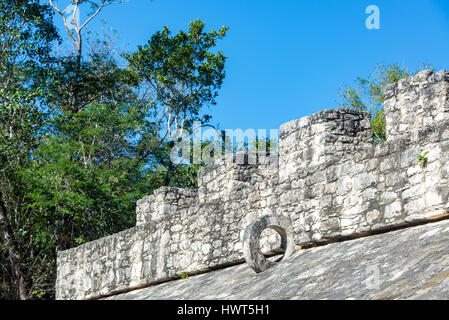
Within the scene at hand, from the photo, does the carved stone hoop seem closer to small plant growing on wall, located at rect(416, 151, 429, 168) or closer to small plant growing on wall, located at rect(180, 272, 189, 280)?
small plant growing on wall, located at rect(416, 151, 429, 168)

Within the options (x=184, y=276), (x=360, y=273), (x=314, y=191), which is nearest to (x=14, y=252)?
(x=184, y=276)

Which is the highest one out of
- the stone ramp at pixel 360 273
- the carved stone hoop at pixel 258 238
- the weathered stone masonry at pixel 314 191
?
the weathered stone masonry at pixel 314 191

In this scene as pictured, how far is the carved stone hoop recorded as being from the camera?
24.7ft

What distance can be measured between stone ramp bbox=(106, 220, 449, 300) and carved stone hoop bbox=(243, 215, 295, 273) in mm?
139

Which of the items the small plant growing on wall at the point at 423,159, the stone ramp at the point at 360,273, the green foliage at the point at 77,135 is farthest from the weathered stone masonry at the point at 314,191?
the green foliage at the point at 77,135

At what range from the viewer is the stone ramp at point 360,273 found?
493 centimetres

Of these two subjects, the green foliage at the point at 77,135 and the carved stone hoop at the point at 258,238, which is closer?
the carved stone hoop at the point at 258,238

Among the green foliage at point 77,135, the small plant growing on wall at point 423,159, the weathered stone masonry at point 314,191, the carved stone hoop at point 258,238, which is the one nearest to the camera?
the small plant growing on wall at point 423,159

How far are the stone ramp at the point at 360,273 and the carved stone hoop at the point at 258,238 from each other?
0.14 metres

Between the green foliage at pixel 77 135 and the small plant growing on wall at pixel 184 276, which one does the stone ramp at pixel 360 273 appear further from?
the green foliage at pixel 77 135

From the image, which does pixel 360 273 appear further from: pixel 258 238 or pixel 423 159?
pixel 258 238

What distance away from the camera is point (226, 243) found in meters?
9.08

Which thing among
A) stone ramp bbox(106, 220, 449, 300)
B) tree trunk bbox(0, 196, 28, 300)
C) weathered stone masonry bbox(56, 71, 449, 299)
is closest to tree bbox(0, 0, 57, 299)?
tree trunk bbox(0, 196, 28, 300)
